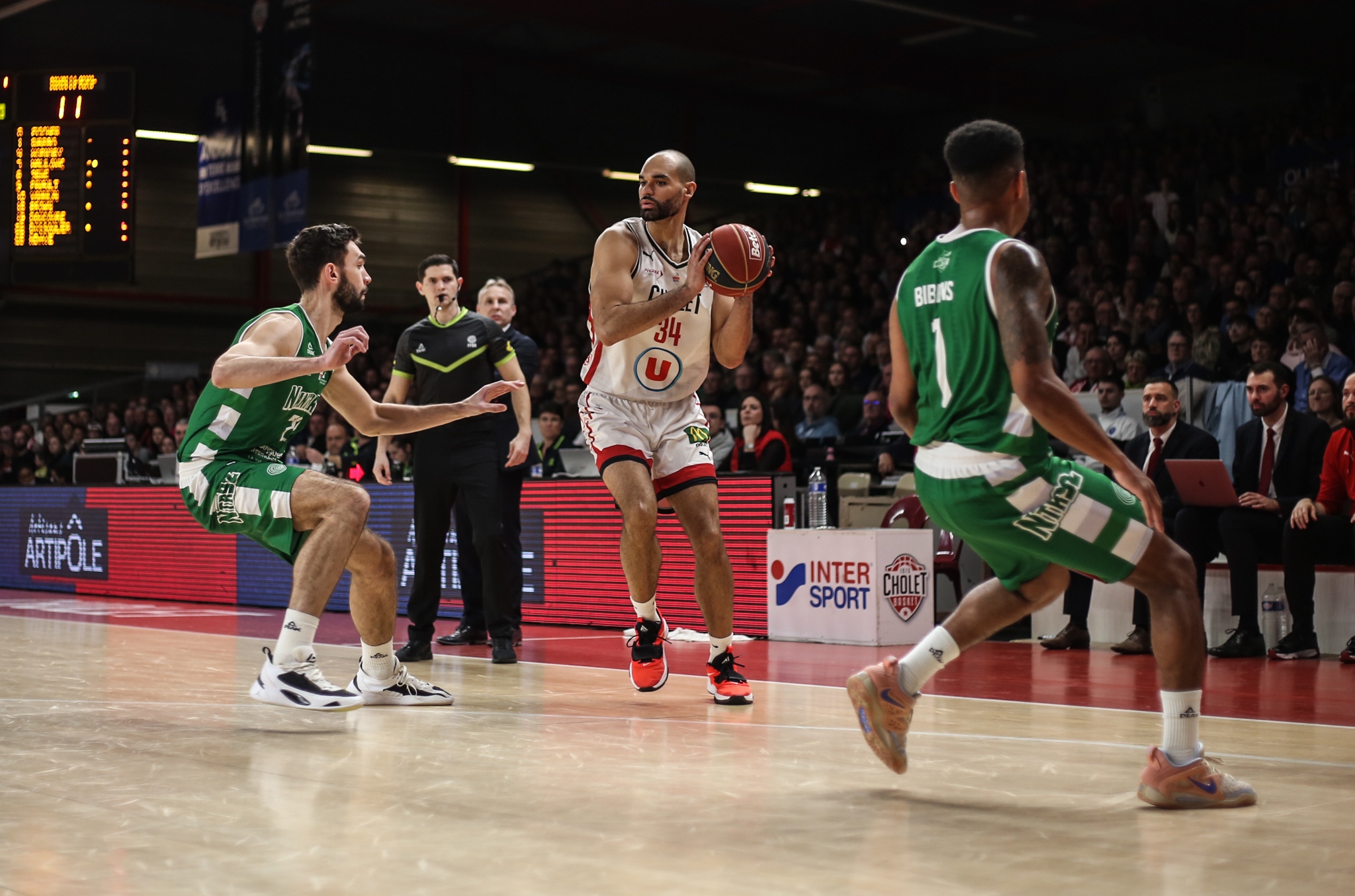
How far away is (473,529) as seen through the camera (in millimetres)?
7434

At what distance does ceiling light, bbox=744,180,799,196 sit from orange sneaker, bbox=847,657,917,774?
77.3ft

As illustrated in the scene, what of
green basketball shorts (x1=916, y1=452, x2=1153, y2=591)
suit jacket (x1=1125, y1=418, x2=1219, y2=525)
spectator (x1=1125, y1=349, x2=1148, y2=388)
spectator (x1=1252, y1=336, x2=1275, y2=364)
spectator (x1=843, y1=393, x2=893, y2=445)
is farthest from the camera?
spectator (x1=843, y1=393, x2=893, y2=445)

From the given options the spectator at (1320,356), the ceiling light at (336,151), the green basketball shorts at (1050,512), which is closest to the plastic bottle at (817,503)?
the spectator at (1320,356)

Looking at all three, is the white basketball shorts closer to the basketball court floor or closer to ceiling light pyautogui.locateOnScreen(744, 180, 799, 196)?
the basketball court floor

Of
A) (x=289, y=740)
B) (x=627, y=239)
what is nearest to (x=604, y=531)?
(x=627, y=239)

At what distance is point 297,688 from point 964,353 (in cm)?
258

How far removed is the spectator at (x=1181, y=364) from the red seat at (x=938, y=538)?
277 cm

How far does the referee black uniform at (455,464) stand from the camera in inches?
290

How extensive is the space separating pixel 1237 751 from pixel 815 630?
4.55 m

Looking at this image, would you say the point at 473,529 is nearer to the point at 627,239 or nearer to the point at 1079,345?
the point at 627,239

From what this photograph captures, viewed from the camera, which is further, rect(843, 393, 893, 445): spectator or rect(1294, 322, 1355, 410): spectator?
rect(843, 393, 893, 445): spectator

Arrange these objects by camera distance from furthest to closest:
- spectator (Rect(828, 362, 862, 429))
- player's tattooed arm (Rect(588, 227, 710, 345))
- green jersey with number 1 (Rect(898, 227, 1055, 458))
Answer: spectator (Rect(828, 362, 862, 429)), player's tattooed arm (Rect(588, 227, 710, 345)), green jersey with number 1 (Rect(898, 227, 1055, 458))

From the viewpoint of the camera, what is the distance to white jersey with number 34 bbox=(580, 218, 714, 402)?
568cm

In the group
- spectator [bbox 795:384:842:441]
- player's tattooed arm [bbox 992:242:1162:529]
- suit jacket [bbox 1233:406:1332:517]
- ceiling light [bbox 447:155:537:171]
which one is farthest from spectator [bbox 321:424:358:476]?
ceiling light [bbox 447:155:537:171]
